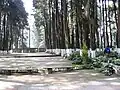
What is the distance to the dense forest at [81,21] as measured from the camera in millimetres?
23891

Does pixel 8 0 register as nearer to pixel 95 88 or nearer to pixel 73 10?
pixel 73 10

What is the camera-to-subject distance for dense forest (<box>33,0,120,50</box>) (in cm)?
2389

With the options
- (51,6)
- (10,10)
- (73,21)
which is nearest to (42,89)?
(73,21)

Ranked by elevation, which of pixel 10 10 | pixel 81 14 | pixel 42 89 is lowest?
pixel 42 89

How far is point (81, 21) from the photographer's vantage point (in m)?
27.0

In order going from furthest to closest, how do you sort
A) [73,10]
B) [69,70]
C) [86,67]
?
[73,10]
[86,67]
[69,70]

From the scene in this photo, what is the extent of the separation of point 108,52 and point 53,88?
41.9ft

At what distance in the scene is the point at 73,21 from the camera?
3525cm

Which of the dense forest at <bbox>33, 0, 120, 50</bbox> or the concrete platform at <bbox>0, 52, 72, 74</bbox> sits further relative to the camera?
the dense forest at <bbox>33, 0, 120, 50</bbox>

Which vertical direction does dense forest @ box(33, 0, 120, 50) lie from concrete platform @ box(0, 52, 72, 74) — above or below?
above

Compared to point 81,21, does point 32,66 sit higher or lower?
lower

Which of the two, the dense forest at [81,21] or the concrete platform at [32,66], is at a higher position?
the dense forest at [81,21]

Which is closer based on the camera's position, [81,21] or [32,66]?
[32,66]

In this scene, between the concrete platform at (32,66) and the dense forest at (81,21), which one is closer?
the concrete platform at (32,66)
